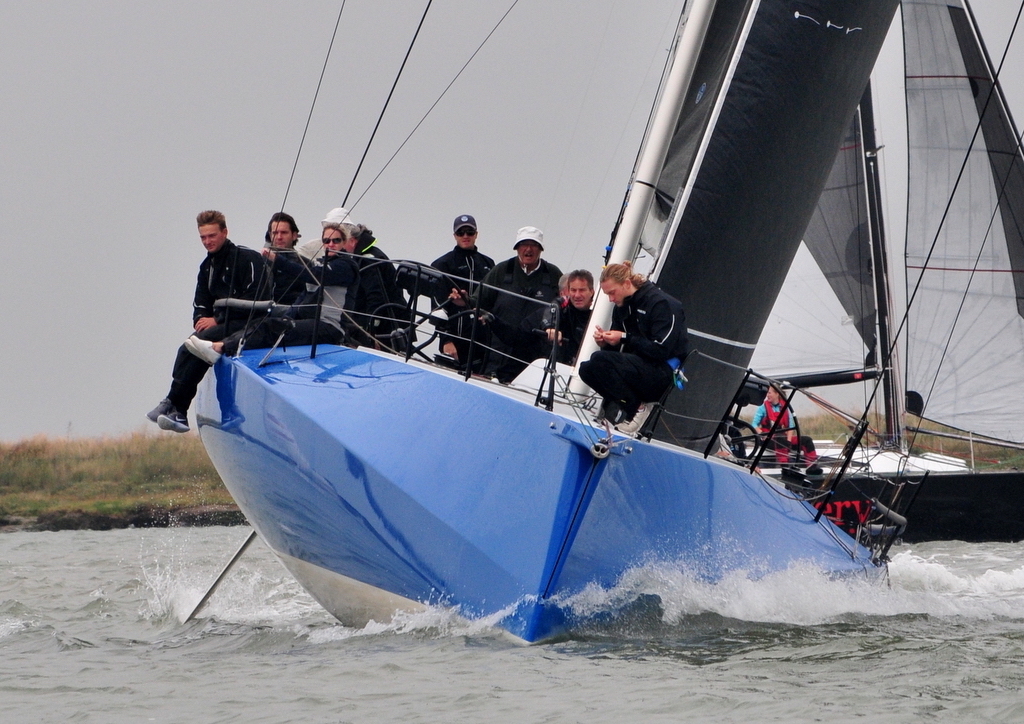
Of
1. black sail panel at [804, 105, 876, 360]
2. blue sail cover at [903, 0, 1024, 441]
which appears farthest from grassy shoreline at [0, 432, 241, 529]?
blue sail cover at [903, 0, 1024, 441]

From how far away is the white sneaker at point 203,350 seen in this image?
732 cm

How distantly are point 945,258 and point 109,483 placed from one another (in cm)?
1311

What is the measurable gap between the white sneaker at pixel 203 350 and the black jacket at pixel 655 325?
2.52 m

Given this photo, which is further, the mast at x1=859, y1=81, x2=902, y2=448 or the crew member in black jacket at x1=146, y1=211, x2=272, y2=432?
the mast at x1=859, y1=81, x2=902, y2=448

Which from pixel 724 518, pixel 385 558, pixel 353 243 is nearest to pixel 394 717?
pixel 385 558

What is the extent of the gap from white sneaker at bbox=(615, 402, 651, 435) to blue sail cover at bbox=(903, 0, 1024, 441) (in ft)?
31.9

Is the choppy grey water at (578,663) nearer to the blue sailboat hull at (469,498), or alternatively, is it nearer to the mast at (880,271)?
the blue sailboat hull at (469,498)

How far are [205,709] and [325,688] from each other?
1.44 ft

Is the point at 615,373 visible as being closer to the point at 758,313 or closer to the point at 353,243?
the point at 758,313

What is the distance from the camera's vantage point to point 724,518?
6168 millimetres

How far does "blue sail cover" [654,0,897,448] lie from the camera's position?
21.5ft

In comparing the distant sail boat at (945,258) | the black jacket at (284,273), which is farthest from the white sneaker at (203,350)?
the distant sail boat at (945,258)

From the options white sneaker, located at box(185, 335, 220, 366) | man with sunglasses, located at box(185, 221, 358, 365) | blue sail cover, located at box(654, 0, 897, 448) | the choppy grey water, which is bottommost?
the choppy grey water

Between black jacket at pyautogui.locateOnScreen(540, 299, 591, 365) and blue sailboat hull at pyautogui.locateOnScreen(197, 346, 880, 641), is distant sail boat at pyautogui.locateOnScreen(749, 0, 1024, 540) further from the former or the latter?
blue sailboat hull at pyautogui.locateOnScreen(197, 346, 880, 641)
